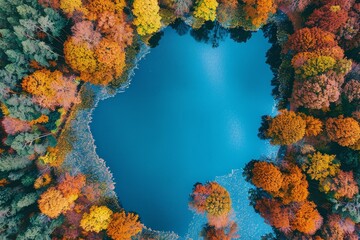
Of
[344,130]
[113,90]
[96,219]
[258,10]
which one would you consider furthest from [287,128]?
[96,219]

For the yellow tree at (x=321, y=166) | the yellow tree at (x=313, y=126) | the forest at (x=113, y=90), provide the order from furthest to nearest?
the yellow tree at (x=313, y=126) → the yellow tree at (x=321, y=166) → the forest at (x=113, y=90)

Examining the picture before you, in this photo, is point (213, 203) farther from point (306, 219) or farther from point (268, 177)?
point (306, 219)

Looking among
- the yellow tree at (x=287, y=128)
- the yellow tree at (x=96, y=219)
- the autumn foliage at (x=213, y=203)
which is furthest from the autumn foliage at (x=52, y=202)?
the yellow tree at (x=287, y=128)

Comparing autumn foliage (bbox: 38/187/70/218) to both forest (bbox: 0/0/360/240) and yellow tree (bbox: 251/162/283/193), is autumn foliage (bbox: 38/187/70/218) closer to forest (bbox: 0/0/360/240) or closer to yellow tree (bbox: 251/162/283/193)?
forest (bbox: 0/0/360/240)

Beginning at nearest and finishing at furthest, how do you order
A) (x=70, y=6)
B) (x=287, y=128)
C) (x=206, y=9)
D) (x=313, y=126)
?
(x=70, y=6)
(x=287, y=128)
(x=313, y=126)
(x=206, y=9)

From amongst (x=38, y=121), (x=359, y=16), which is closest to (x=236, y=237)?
(x=38, y=121)

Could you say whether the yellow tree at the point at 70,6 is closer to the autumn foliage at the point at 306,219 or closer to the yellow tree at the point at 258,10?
the yellow tree at the point at 258,10

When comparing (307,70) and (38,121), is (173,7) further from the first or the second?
(38,121)
